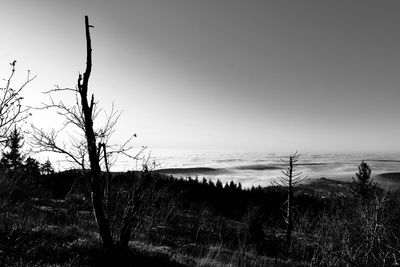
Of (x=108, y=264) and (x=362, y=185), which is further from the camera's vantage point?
(x=362, y=185)

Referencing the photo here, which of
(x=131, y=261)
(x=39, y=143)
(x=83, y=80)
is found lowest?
(x=131, y=261)

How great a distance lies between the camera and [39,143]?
670cm

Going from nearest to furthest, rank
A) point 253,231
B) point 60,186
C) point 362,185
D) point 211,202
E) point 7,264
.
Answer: point 7,264 < point 253,231 < point 60,186 < point 362,185 < point 211,202

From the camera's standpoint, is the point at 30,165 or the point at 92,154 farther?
the point at 30,165

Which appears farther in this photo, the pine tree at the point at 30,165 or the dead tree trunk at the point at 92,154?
the pine tree at the point at 30,165

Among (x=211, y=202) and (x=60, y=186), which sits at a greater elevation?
(x=60, y=186)

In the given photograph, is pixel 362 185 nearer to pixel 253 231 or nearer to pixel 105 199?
pixel 253 231

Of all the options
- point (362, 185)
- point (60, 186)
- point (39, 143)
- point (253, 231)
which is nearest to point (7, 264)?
point (39, 143)

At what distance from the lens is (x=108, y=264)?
6.79 meters

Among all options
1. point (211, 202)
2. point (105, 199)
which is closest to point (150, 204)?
point (105, 199)

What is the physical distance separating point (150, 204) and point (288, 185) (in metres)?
24.9

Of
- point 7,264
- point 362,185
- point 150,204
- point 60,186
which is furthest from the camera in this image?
point 362,185

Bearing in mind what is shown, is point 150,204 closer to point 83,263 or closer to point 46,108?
point 83,263

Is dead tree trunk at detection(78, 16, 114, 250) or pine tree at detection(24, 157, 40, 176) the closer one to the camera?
dead tree trunk at detection(78, 16, 114, 250)
